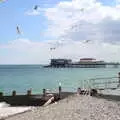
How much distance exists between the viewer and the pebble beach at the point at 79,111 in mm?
28719

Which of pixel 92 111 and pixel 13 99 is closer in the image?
pixel 92 111

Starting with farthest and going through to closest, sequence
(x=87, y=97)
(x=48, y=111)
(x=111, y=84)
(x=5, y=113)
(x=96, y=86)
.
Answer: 1. (x=111, y=84)
2. (x=96, y=86)
3. (x=87, y=97)
4. (x=5, y=113)
5. (x=48, y=111)

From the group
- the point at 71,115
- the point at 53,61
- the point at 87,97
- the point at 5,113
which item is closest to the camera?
the point at 71,115

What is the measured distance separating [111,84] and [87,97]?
10.7 metres

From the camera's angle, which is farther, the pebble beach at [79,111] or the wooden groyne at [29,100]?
the wooden groyne at [29,100]

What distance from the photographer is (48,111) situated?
3191cm

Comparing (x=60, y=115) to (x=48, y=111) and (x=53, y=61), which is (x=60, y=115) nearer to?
(x=48, y=111)

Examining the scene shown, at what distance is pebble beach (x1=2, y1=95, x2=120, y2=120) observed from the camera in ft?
94.2

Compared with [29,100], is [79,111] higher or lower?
higher

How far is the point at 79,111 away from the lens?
30.9 meters

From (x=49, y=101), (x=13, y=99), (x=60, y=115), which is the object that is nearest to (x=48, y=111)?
(x=60, y=115)

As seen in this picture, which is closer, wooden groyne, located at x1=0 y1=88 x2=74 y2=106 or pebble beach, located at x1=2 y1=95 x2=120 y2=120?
pebble beach, located at x1=2 y1=95 x2=120 y2=120

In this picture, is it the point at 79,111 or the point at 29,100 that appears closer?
the point at 79,111

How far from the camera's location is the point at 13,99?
1711 inches
